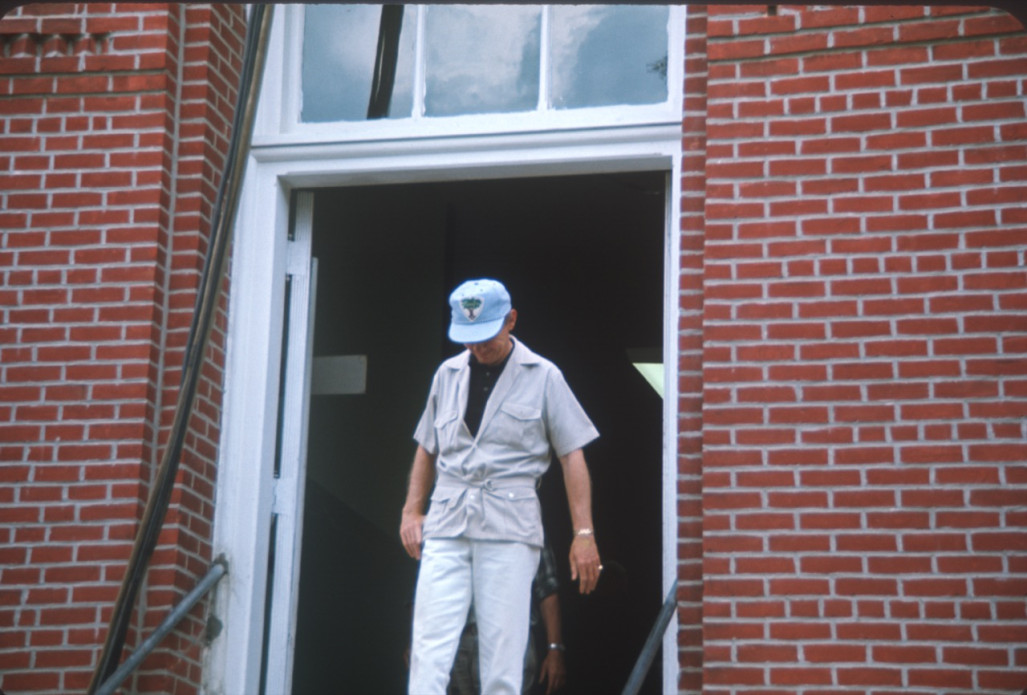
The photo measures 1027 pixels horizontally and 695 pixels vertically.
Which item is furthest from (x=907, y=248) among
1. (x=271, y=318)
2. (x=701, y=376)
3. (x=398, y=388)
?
(x=398, y=388)

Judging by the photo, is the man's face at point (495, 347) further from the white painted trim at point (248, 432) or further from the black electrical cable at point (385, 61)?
the black electrical cable at point (385, 61)

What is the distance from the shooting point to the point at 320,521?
276 inches

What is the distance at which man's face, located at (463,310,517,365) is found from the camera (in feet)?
16.3

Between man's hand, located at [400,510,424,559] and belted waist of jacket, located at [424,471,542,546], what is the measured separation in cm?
13

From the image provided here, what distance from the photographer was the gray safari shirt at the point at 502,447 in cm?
480

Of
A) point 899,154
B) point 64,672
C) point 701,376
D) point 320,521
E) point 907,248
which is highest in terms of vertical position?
point 899,154

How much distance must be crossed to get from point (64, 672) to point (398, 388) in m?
3.20

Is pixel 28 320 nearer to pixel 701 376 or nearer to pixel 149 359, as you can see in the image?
pixel 149 359

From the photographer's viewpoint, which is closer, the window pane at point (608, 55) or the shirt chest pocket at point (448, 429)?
the shirt chest pocket at point (448, 429)

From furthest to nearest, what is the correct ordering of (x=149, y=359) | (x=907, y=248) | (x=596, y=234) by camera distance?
(x=596, y=234), (x=149, y=359), (x=907, y=248)

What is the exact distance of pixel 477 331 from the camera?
16.0 ft

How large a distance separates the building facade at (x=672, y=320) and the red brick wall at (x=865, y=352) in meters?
0.01

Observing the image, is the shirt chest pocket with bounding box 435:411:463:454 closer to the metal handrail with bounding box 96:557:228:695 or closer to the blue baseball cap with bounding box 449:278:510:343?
the blue baseball cap with bounding box 449:278:510:343

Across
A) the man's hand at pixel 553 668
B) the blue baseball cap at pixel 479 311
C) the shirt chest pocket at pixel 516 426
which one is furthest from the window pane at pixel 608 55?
the man's hand at pixel 553 668
